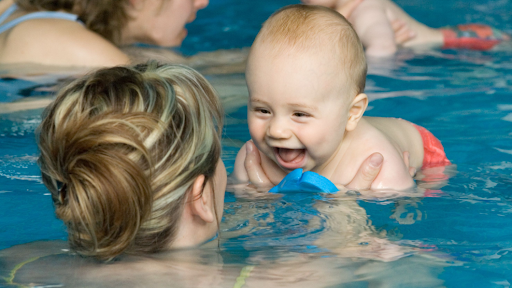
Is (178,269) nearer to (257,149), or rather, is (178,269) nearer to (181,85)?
(181,85)

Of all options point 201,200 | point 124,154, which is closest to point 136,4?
point 201,200

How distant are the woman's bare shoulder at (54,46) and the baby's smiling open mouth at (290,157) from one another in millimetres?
1684

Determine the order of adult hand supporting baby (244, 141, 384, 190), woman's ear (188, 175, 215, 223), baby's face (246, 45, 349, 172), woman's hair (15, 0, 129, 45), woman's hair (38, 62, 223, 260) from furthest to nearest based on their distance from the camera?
woman's hair (15, 0, 129, 45), adult hand supporting baby (244, 141, 384, 190), baby's face (246, 45, 349, 172), woman's ear (188, 175, 215, 223), woman's hair (38, 62, 223, 260)

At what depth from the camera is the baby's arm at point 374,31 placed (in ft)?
14.6

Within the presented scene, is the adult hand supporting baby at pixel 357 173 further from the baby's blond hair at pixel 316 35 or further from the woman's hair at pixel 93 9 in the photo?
the woman's hair at pixel 93 9

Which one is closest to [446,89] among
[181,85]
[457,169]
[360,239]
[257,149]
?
[457,169]

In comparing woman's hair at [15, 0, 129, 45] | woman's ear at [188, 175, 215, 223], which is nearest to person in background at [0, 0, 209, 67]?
woman's hair at [15, 0, 129, 45]

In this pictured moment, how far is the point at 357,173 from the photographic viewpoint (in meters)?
2.44

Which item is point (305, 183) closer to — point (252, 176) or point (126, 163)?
point (252, 176)

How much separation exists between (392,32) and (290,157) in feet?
8.43

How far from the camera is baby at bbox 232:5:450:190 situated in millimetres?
2141

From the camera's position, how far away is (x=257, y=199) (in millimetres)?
2344

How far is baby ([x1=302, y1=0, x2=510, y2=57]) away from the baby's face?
7.46 ft

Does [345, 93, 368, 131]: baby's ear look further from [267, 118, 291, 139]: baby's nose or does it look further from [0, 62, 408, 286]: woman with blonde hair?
[0, 62, 408, 286]: woman with blonde hair
